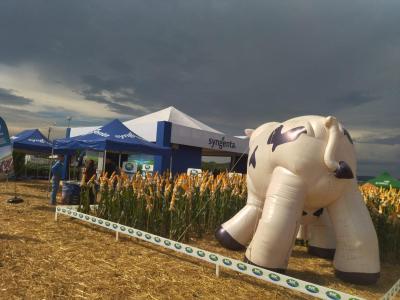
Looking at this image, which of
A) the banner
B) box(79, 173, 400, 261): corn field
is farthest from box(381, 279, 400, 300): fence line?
the banner

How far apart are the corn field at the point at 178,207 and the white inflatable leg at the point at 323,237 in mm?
1352

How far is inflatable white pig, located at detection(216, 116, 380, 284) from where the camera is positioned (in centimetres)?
444

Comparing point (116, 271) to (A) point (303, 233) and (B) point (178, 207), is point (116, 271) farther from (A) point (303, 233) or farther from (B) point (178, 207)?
(A) point (303, 233)

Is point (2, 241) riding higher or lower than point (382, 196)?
lower

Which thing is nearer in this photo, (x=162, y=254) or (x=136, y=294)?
(x=136, y=294)

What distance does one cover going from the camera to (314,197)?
4.68 metres

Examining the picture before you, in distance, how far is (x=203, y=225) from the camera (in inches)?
272

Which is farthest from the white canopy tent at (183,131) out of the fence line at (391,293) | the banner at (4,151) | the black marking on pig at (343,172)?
the fence line at (391,293)

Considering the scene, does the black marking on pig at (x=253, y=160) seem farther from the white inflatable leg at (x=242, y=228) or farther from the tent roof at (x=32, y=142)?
the tent roof at (x=32, y=142)

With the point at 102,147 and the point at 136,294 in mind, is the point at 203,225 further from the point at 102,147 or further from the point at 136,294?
the point at 102,147

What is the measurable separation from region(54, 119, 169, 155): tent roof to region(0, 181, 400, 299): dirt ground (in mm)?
4122

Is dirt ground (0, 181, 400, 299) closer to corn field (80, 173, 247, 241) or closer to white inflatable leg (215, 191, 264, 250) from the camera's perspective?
white inflatable leg (215, 191, 264, 250)

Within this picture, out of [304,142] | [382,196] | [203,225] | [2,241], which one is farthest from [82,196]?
[382,196]

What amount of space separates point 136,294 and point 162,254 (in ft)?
5.06
